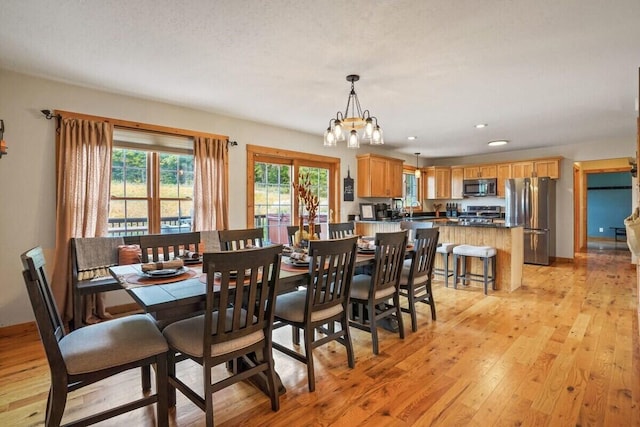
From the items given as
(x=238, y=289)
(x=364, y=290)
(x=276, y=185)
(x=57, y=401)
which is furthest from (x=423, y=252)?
(x=57, y=401)

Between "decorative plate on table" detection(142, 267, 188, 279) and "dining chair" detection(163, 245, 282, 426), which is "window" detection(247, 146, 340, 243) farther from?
"dining chair" detection(163, 245, 282, 426)

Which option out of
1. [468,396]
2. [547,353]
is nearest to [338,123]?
[468,396]

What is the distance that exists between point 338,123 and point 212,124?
A: 2.15 m

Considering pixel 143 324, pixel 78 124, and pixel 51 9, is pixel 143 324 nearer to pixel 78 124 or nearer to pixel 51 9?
pixel 51 9

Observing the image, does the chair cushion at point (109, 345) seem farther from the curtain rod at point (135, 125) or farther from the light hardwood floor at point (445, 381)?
the curtain rod at point (135, 125)

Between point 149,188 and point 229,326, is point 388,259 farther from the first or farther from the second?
point 149,188

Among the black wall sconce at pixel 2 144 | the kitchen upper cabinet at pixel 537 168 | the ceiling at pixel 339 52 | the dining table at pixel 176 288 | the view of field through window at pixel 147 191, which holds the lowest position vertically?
the dining table at pixel 176 288

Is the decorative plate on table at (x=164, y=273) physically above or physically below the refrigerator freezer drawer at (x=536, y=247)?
above

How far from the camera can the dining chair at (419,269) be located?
3.09 m

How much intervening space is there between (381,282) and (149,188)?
2.94 m

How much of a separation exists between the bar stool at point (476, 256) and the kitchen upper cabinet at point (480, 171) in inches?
136

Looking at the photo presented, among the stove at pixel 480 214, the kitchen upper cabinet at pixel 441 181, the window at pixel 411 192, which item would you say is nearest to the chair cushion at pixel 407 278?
the window at pixel 411 192

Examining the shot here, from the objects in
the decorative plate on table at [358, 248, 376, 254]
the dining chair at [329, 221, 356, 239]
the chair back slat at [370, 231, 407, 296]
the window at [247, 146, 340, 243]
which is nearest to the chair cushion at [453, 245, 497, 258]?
the dining chair at [329, 221, 356, 239]

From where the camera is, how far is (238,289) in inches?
67.0
